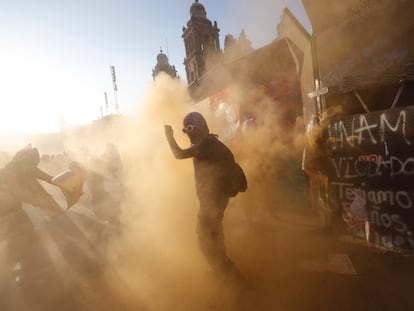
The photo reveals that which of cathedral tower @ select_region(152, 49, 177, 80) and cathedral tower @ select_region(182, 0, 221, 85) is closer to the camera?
cathedral tower @ select_region(182, 0, 221, 85)

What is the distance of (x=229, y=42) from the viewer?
36.5 meters

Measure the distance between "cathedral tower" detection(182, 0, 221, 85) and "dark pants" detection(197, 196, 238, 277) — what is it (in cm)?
3353

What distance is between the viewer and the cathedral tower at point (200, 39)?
35875 mm

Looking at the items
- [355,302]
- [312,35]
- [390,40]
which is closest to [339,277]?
[355,302]

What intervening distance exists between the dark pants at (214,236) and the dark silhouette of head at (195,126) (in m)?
0.87

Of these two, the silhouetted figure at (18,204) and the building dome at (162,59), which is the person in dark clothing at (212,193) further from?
the building dome at (162,59)

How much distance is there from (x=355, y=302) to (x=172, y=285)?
219 cm

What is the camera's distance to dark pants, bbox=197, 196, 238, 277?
11.2 feet

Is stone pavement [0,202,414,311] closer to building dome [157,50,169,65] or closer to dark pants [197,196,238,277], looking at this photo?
dark pants [197,196,238,277]

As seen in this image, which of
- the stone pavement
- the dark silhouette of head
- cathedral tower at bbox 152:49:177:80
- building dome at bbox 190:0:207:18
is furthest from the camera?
cathedral tower at bbox 152:49:177:80

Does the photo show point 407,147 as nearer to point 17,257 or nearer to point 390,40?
point 390,40

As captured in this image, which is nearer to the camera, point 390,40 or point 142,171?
point 390,40

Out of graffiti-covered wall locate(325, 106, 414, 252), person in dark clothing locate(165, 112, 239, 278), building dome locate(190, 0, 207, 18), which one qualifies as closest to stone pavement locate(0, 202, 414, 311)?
person in dark clothing locate(165, 112, 239, 278)

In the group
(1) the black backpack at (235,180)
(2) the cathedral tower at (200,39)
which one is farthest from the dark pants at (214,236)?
(2) the cathedral tower at (200,39)
